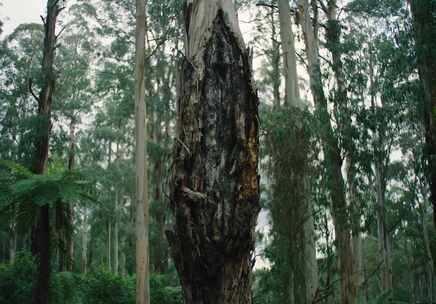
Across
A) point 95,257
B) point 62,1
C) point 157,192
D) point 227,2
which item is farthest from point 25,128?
point 95,257

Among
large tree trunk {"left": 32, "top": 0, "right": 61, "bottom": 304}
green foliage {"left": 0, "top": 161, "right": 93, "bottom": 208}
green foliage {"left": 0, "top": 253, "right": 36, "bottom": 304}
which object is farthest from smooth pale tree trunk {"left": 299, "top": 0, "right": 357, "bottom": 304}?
green foliage {"left": 0, "top": 253, "right": 36, "bottom": 304}

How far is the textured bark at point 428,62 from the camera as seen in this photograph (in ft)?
31.3

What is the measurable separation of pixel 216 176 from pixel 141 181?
30.4ft

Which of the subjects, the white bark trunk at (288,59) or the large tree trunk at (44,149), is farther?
the white bark trunk at (288,59)

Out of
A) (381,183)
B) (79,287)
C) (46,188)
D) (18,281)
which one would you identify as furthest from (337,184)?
(79,287)

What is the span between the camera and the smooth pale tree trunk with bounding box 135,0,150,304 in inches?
418

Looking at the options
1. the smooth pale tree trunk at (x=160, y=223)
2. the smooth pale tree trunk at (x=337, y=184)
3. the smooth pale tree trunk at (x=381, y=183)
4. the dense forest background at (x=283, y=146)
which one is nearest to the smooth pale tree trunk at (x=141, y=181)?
the dense forest background at (x=283, y=146)

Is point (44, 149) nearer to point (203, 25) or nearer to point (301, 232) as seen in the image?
point (301, 232)

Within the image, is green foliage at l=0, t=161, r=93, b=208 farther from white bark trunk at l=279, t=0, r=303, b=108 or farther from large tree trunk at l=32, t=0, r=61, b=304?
white bark trunk at l=279, t=0, r=303, b=108

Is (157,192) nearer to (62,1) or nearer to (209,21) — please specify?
(62,1)

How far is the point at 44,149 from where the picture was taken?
11625 millimetres

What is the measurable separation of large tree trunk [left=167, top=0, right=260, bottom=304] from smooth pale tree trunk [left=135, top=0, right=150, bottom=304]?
830 centimetres

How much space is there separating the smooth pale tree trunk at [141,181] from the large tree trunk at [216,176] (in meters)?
8.30

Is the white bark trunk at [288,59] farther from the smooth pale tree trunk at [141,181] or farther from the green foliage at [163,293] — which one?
the green foliage at [163,293]
